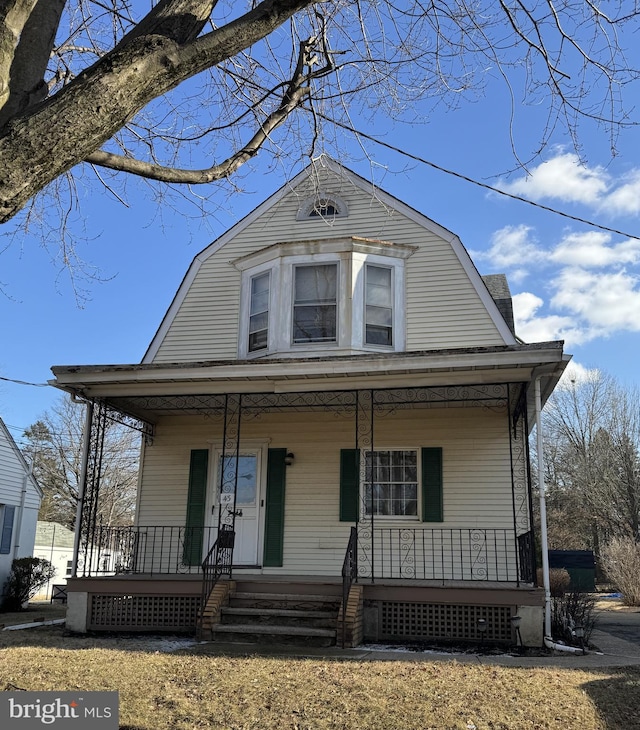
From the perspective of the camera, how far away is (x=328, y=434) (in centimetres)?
1152

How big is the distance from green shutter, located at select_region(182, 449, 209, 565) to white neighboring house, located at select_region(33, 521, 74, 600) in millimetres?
15996

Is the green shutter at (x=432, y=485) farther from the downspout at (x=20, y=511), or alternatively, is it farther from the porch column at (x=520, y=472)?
the downspout at (x=20, y=511)

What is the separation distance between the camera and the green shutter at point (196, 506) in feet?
37.3

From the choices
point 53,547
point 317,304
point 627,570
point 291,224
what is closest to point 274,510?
point 317,304

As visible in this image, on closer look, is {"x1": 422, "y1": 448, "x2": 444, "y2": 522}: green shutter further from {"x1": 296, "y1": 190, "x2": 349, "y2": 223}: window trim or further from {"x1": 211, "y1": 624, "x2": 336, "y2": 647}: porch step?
{"x1": 296, "y1": 190, "x2": 349, "y2": 223}: window trim

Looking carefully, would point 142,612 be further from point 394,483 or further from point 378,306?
point 378,306

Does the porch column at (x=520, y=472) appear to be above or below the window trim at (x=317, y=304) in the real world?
below

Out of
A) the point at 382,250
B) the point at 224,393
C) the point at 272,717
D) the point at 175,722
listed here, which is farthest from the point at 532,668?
the point at 382,250

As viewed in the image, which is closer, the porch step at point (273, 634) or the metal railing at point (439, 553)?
the porch step at point (273, 634)

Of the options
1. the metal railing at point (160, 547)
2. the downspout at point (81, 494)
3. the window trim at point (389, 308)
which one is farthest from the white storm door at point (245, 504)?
the window trim at point (389, 308)

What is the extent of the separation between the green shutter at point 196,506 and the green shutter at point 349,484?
2317 millimetres

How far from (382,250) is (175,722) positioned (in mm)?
8608

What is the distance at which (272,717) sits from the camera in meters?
4.83

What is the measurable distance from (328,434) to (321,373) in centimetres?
217
